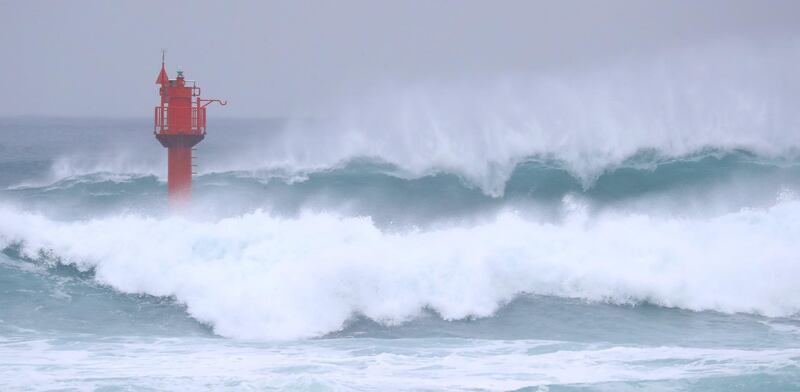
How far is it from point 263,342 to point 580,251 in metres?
5.82

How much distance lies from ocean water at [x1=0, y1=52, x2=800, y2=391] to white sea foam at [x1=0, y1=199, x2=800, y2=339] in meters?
0.04

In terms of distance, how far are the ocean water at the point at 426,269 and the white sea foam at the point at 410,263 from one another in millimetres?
41

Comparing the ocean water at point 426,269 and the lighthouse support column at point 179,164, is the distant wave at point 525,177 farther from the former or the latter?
the lighthouse support column at point 179,164

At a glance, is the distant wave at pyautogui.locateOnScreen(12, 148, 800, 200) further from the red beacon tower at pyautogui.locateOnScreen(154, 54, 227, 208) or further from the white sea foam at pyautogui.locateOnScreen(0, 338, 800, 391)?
the white sea foam at pyautogui.locateOnScreen(0, 338, 800, 391)

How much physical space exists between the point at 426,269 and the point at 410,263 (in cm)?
28

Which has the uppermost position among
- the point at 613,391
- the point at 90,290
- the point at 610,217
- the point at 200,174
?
the point at 200,174

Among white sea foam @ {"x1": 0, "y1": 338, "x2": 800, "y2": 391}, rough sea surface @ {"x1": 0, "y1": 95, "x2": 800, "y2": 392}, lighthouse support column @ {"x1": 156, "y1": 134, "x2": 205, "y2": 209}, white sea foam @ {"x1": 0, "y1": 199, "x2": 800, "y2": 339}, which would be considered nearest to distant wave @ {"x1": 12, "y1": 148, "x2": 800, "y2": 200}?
rough sea surface @ {"x1": 0, "y1": 95, "x2": 800, "y2": 392}

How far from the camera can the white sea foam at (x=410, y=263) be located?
14.2 metres

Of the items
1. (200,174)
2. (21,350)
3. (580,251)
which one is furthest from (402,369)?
(200,174)

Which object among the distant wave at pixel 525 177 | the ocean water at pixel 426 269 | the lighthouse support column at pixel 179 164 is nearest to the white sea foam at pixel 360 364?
the ocean water at pixel 426 269

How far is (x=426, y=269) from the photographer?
49.5 feet

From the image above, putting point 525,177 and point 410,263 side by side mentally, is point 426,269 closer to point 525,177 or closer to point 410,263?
point 410,263

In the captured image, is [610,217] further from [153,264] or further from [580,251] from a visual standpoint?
[153,264]

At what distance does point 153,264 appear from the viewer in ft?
51.9
